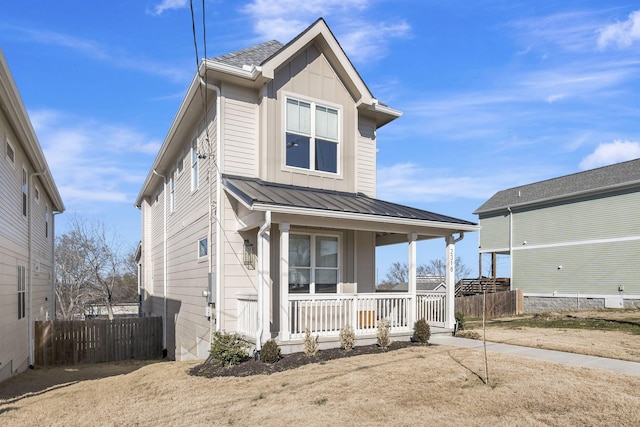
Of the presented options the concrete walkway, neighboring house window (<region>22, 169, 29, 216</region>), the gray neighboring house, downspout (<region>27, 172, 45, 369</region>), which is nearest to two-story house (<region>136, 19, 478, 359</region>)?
the concrete walkway

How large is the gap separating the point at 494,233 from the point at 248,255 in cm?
2414

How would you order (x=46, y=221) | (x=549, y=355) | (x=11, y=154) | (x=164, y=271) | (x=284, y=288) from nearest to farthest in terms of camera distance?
(x=549, y=355), (x=284, y=288), (x=11, y=154), (x=164, y=271), (x=46, y=221)

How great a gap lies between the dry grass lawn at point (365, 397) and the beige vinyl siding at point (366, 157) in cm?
506

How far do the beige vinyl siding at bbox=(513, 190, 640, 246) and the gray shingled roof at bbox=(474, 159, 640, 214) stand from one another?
0.59 m

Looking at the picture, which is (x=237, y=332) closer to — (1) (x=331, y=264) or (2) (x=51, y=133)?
(1) (x=331, y=264)

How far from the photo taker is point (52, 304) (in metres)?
20.6

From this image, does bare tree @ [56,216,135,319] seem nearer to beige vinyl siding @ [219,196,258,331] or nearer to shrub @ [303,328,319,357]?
beige vinyl siding @ [219,196,258,331]

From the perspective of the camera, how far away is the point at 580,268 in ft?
82.1

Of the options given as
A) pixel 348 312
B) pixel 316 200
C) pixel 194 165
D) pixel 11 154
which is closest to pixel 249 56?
pixel 194 165

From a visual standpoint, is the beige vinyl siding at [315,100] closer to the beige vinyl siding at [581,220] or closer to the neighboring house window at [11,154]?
the neighboring house window at [11,154]

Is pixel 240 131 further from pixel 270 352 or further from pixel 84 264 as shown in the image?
pixel 84 264

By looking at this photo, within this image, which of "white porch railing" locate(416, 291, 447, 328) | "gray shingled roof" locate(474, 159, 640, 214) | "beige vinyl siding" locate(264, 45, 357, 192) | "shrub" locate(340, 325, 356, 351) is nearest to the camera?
"shrub" locate(340, 325, 356, 351)

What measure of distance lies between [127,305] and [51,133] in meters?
28.3

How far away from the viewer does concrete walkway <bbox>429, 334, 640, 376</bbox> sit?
751 cm
